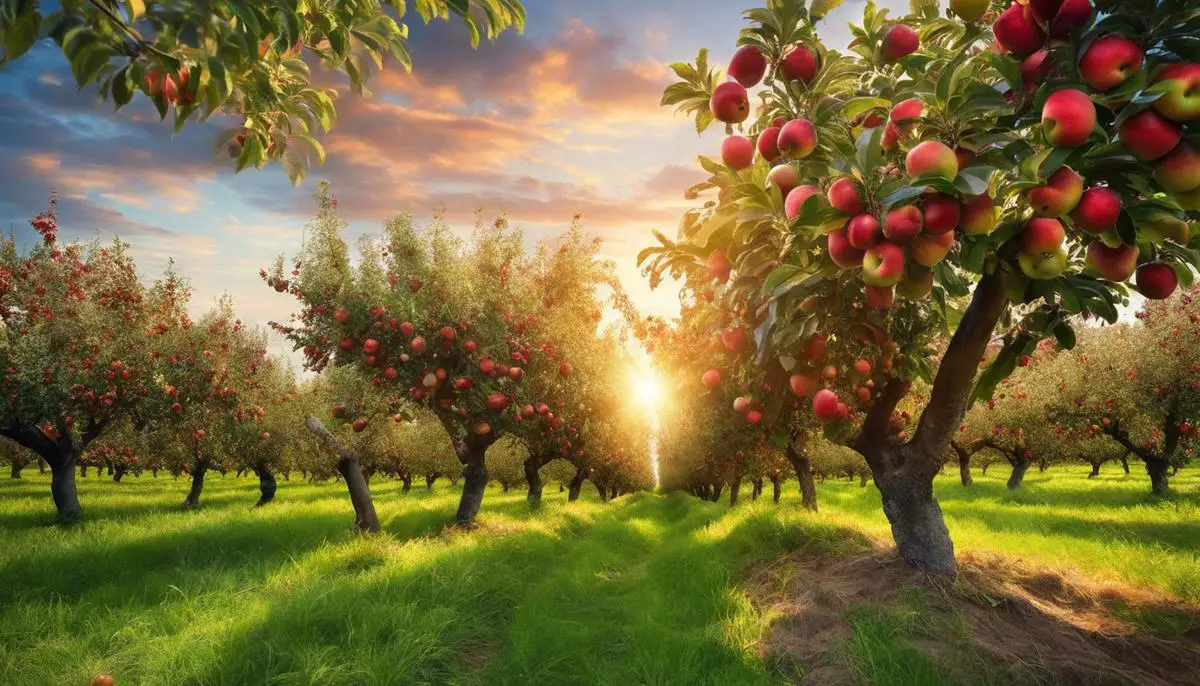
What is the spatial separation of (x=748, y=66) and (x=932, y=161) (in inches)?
55.7

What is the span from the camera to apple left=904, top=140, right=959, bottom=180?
230cm

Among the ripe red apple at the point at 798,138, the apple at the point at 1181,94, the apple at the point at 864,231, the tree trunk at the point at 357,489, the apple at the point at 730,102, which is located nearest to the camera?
the apple at the point at 1181,94

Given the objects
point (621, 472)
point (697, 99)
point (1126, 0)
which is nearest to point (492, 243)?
point (697, 99)

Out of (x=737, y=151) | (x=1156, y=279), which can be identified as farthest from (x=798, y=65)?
(x=1156, y=279)

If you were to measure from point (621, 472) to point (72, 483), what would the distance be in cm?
2471

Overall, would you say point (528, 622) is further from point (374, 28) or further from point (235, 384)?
point (235, 384)

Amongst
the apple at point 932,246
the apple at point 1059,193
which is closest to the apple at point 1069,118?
the apple at point 1059,193

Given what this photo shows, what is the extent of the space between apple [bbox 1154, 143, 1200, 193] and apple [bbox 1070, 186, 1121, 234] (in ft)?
0.66

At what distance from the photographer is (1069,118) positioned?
7.21 ft

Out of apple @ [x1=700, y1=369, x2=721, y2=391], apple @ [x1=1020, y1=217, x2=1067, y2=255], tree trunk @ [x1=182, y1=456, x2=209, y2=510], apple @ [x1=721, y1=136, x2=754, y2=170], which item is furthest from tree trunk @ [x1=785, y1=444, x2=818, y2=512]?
tree trunk @ [x1=182, y1=456, x2=209, y2=510]

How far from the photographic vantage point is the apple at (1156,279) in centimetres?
310

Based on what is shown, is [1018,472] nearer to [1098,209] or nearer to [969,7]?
[1098,209]

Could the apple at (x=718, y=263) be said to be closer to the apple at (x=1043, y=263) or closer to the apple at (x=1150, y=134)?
the apple at (x=1043, y=263)

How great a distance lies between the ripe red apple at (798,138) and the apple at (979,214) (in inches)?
29.0
